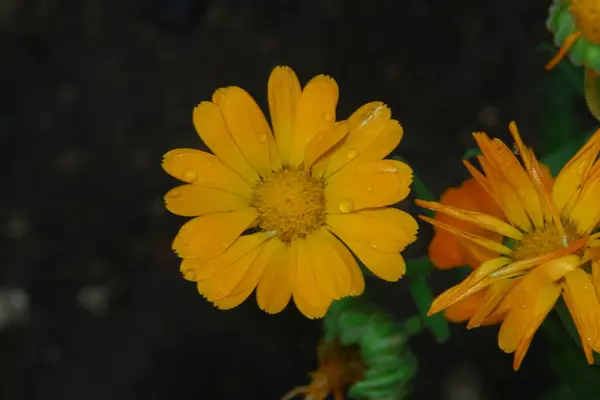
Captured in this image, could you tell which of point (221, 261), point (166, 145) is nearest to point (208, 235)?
point (221, 261)

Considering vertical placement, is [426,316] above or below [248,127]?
below

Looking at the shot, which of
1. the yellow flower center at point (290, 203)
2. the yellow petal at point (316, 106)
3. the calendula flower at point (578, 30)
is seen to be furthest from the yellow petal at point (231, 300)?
the calendula flower at point (578, 30)

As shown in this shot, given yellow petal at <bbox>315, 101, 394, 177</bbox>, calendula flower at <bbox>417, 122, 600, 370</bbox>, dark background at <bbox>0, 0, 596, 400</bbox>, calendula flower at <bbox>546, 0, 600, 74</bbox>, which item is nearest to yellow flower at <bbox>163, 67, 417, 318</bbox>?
yellow petal at <bbox>315, 101, 394, 177</bbox>

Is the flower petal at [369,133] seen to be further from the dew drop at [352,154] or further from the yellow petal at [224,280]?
the yellow petal at [224,280]

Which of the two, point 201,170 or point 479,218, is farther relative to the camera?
point 201,170

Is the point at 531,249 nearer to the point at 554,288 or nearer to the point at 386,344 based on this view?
the point at 554,288

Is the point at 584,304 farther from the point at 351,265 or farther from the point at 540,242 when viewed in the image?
the point at 351,265
